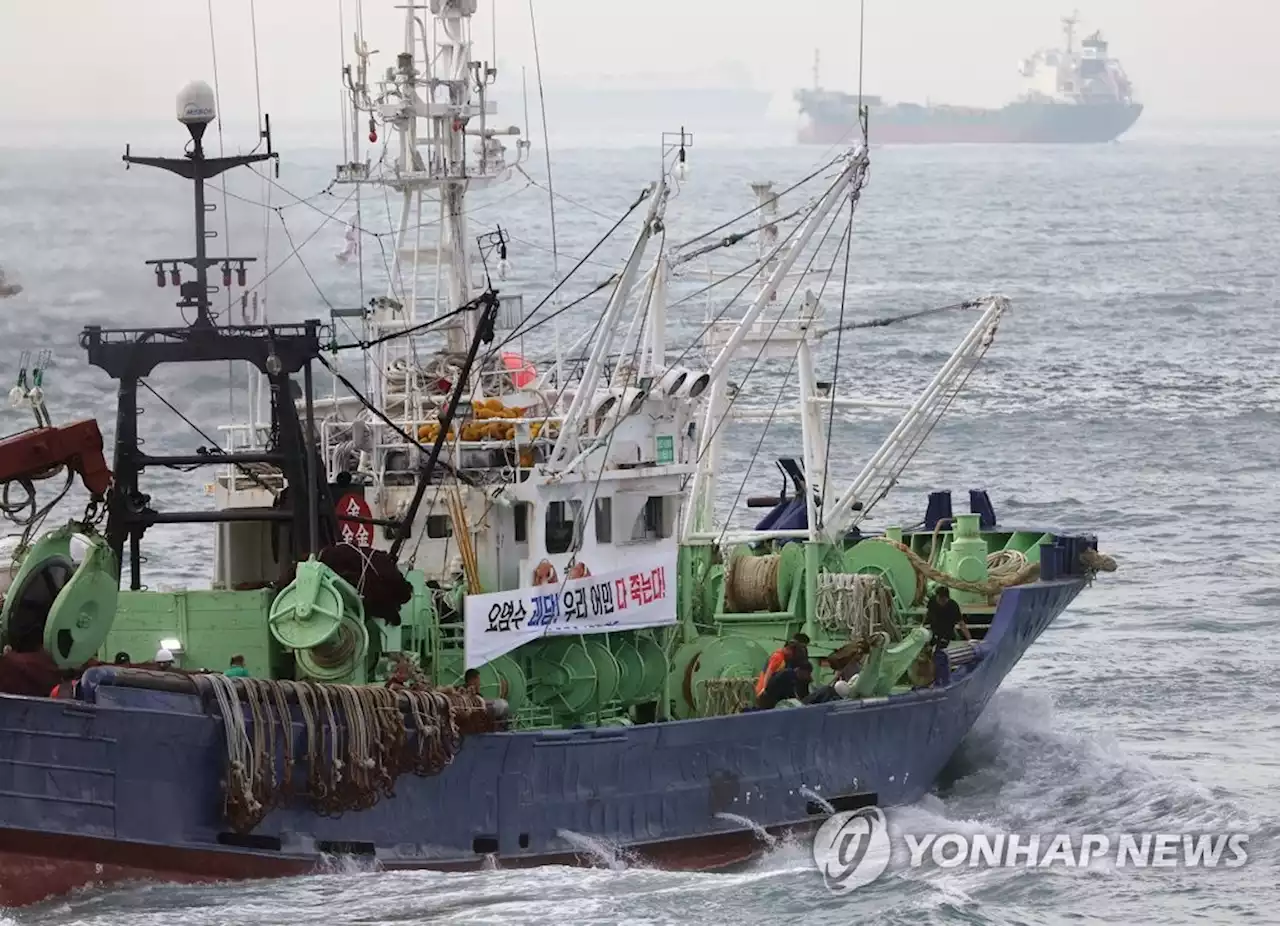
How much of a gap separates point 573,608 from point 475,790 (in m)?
2.21

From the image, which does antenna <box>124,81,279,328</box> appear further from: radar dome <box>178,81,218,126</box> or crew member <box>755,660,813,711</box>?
crew member <box>755,660,813,711</box>

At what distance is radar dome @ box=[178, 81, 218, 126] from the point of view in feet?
75.0

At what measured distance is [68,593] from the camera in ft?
68.0

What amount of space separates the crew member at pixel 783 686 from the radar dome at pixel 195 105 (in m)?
6.99


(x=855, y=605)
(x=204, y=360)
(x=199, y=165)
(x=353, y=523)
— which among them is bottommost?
(x=855, y=605)

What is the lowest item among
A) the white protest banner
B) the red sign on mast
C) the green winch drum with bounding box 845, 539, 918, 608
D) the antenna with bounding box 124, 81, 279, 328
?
the green winch drum with bounding box 845, 539, 918, 608

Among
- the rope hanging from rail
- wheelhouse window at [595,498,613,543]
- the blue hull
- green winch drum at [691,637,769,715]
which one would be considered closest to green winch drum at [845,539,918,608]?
the blue hull

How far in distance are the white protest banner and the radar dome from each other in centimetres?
466

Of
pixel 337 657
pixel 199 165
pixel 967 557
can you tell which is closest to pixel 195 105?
pixel 199 165

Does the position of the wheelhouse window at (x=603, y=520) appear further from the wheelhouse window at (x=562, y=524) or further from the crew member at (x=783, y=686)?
the crew member at (x=783, y=686)

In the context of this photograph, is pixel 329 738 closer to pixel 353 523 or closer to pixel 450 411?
pixel 353 523

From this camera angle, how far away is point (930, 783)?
86.8 ft

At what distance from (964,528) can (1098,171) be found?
437 ft

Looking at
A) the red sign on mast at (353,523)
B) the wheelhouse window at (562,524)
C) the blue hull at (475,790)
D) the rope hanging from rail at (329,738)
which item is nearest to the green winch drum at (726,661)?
the blue hull at (475,790)
